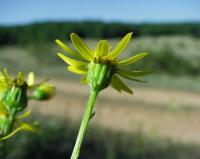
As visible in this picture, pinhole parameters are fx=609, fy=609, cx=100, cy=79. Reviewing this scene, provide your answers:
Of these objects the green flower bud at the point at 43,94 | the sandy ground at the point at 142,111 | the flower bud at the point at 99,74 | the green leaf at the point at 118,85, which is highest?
the flower bud at the point at 99,74

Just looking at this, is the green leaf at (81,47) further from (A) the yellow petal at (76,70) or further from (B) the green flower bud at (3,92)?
(B) the green flower bud at (3,92)

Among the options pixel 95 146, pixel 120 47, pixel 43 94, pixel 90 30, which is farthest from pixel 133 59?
pixel 90 30

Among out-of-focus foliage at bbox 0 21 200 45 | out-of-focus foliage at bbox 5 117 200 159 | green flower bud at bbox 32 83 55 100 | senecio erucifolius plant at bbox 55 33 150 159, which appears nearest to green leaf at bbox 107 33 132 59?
senecio erucifolius plant at bbox 55 33 150 159

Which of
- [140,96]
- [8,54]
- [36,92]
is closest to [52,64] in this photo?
[8,54]

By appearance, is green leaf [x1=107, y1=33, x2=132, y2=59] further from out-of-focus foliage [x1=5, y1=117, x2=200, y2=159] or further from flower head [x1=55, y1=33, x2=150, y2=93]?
out-of-focus foliage [x1=5, y1=117, x2=200, y2=159]

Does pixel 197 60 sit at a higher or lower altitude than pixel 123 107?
lower

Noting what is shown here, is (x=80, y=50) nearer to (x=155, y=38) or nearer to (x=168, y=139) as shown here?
(x=168, y=139)

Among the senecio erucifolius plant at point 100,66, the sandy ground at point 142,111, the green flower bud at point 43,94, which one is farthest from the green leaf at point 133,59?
the sandy ground at point 142,111
